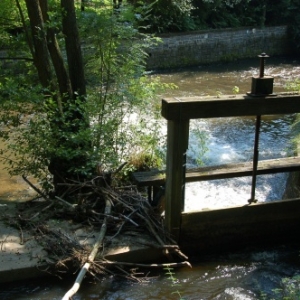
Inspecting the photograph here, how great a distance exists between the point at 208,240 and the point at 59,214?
1811 mm

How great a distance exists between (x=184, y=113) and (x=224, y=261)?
1.83 meters

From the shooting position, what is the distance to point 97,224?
18.3ft

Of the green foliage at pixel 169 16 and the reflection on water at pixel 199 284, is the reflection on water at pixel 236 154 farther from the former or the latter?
the green foliage at pixel 169 16

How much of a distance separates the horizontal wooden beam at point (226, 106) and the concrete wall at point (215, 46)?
597 inches

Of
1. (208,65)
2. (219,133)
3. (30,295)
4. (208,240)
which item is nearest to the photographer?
(30,295)

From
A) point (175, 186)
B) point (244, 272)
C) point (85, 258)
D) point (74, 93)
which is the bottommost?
point (244, 272)

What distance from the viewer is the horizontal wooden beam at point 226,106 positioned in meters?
4.91

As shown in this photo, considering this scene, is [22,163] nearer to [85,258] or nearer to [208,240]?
[85,258]

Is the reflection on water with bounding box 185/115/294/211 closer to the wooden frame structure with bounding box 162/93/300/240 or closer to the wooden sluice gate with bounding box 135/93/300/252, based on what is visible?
the wooden sluice gate with bounding box 135/93/300/252

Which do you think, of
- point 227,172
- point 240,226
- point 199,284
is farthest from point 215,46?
point 199,284

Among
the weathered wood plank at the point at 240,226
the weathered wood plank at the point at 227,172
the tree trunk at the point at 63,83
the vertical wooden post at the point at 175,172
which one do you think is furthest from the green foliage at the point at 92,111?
the weathered wood plank at the point at 240,226

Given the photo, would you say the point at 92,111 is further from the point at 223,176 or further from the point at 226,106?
the point at 226,106

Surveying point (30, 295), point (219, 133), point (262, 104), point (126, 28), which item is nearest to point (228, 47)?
point (219, 133)

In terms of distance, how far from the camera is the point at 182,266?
525 cm
